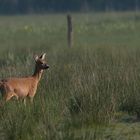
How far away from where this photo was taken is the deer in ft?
44.9

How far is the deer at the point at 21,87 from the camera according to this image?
1370cm

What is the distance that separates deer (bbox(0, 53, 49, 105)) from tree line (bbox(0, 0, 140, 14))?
3624 inches

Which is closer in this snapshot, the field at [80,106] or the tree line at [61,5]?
the field at [80,106]

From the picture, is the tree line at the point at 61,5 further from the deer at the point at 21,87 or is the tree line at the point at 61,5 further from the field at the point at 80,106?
the deer at the point at 21,87

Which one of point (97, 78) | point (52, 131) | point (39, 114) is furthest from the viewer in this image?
point (97, 78)

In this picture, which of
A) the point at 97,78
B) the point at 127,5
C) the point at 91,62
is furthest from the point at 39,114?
the point at 127,5

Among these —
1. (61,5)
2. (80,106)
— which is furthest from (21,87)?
(61,5)

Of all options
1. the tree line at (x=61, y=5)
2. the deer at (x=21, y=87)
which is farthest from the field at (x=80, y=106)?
the tree line at (x=61, y=5)

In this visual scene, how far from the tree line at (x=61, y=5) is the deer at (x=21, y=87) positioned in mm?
92040

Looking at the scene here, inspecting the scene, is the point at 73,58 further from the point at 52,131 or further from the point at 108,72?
the point at 52,131

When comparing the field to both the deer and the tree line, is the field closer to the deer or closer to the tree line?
the deer

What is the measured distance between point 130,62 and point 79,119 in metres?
6.06

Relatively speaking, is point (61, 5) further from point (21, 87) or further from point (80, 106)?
point (80, 106)

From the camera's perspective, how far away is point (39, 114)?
12.3 metres
